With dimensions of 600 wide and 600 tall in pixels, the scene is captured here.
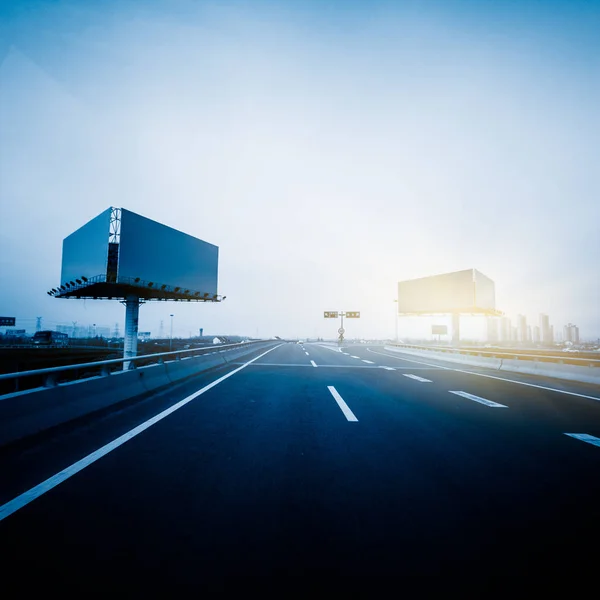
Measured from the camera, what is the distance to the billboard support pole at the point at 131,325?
2652 cm

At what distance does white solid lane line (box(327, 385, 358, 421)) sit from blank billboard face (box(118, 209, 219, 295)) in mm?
20198

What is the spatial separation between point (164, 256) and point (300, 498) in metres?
26.9

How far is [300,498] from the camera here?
3.45 m

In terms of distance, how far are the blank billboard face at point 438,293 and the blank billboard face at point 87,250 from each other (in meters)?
51.9

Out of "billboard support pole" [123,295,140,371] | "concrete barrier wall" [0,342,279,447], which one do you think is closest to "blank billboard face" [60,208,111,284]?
"billboard support pole" [123,295,140,371]

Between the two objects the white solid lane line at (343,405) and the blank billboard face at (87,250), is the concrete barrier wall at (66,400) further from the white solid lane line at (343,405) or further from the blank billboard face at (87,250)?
the blank billboard face at (87,250)

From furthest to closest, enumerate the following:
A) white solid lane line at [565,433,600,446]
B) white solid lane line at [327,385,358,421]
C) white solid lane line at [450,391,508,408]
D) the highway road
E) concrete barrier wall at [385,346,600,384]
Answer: concrete barrier wall at [385,346,600,384]
white solid lane line at [450,391,508,408]
white solid lane line at [327,385,358,421]
white solid lane line at [565,433,600,446]
the highway road

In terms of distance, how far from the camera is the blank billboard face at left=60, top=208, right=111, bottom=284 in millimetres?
24391

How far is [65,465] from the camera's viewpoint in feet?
13.8

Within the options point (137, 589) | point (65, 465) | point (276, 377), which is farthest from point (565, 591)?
point (276, 377)

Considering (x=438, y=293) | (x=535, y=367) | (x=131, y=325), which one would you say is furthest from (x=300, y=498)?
(x=438, y=293)

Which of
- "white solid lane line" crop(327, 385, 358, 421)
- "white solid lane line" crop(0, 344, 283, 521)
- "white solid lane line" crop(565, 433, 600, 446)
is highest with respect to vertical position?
"white solid lane line" crop(0, 344, 283, 521)

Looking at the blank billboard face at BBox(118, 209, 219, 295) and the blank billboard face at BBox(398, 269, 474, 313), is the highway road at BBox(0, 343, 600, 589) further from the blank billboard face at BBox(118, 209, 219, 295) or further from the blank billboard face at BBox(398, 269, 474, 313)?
the blank billboard face at BBox(398, 269, 474, 313)

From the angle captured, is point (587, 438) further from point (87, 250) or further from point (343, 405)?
point (87, 250)
